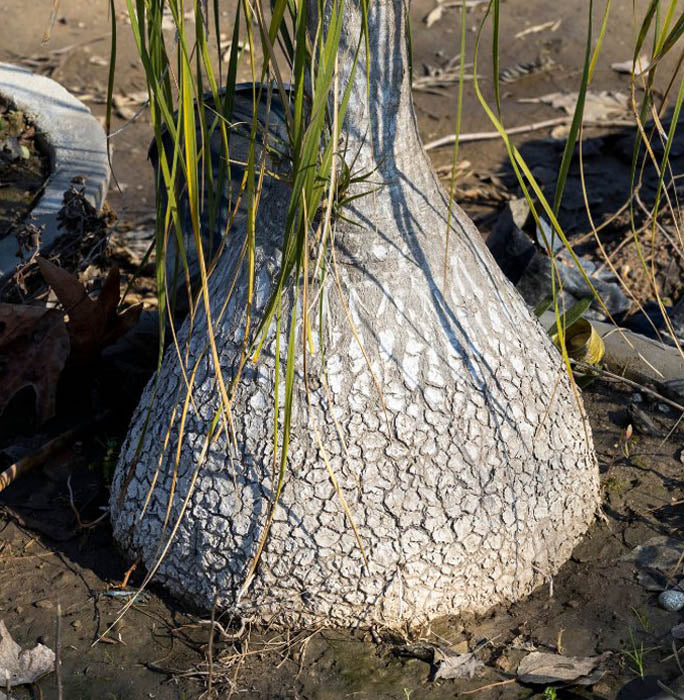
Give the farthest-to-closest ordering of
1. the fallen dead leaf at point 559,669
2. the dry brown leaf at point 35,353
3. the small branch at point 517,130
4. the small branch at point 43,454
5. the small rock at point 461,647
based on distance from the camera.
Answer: the small branch at point 517,130, the dry brown leaf at point 35,353, the small branch at point 43,454, the small rock at point 461,647, the fallen dead leaf at point 559,669

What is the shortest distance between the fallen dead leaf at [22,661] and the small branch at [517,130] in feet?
12.9

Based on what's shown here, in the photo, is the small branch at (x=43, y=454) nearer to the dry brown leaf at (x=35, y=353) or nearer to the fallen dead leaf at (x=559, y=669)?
the dry brown leaf at (x=35, y=353)

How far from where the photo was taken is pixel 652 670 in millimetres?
1940

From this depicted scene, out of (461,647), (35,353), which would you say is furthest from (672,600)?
(35,353)

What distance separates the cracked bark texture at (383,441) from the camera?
1991 mm

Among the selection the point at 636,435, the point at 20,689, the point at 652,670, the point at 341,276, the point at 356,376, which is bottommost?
the point at 20,689

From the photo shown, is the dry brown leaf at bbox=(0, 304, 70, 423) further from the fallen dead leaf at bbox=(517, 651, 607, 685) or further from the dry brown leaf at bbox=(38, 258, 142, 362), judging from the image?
the fallen dead leaf at bbox=(517, 651, 607, 685)

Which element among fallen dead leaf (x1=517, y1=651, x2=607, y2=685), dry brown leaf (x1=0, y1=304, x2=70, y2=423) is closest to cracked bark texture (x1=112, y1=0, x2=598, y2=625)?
fallen dead leaf (x1=517, y1=651, x2=607, y2=685)

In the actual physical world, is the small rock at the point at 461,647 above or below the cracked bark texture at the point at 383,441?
below

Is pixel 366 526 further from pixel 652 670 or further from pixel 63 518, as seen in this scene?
pixel 63 518

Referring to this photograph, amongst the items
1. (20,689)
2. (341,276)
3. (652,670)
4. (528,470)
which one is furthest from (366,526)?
(20,689)

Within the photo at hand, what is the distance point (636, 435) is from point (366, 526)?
1043 millimetres

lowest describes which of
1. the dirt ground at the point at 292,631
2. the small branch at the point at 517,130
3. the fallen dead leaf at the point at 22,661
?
the fallen dead leaf at the point at 22,661

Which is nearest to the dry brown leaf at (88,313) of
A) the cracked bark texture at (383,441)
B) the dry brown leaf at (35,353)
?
the dry brown leaf at (35,353)
